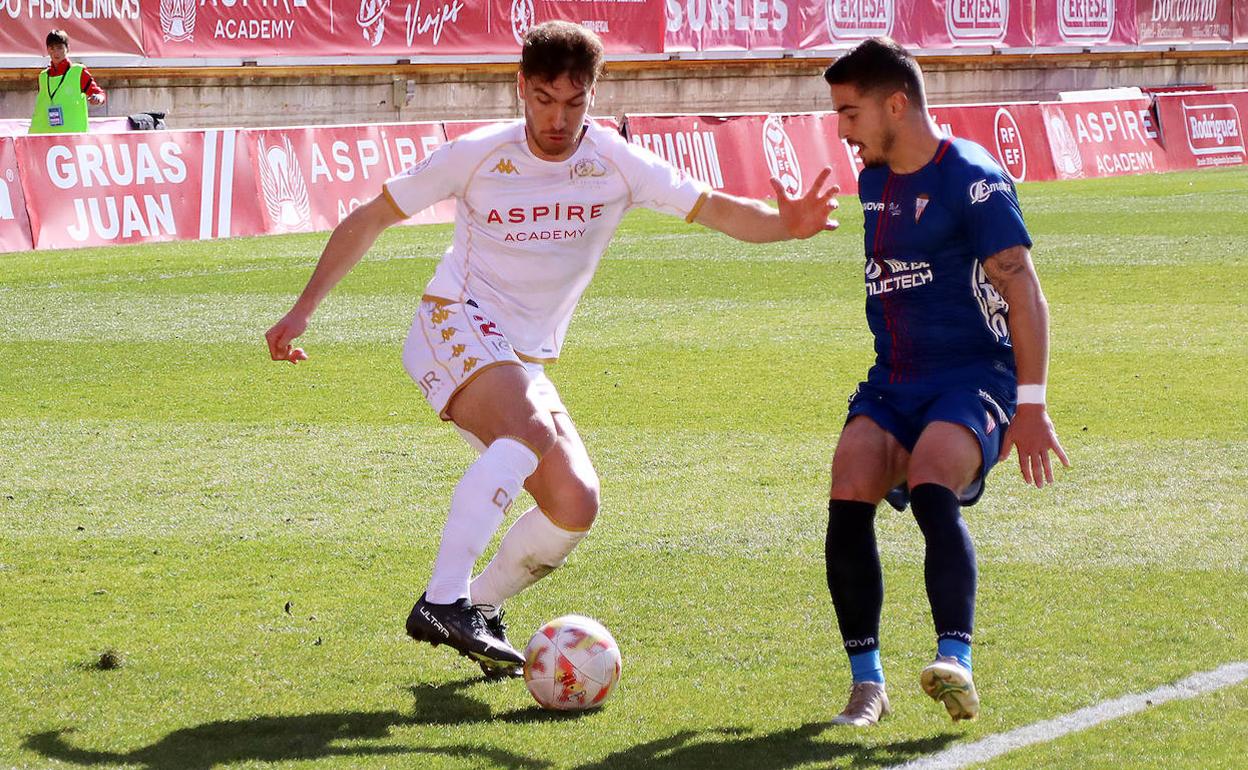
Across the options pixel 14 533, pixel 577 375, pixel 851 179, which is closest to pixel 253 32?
pixel 851 179

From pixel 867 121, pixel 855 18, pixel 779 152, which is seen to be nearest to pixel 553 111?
A: pixel 867 121

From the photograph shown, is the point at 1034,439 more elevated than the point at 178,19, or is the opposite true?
the point at 1034,439

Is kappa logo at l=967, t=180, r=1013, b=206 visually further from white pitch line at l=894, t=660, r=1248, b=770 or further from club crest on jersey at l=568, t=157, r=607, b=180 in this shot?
white pitch line at l=894, t=660, r=1248, b=770

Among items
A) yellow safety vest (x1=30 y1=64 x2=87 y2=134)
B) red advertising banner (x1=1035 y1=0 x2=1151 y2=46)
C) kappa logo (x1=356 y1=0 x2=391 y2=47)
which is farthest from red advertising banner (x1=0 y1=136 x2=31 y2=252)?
red advertising banner (x1=1035 y1=0 x2=1151 y2=46)

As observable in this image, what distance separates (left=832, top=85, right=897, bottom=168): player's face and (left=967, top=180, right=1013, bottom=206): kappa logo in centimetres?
26

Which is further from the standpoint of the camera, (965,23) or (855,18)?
(965,23)

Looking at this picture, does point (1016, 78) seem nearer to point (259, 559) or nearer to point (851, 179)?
point (851, 179)

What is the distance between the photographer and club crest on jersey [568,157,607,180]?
5.09 m

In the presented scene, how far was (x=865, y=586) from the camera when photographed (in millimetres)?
4492

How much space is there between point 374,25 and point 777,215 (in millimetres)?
24395

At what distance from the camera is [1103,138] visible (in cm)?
2930

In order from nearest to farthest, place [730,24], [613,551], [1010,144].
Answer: [613,551]
[1010,144]
[730,24]

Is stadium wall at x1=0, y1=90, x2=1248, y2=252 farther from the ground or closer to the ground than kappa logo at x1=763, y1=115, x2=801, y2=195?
farther from the ground

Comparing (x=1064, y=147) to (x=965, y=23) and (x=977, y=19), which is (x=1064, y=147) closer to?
(x=965, y=23)
